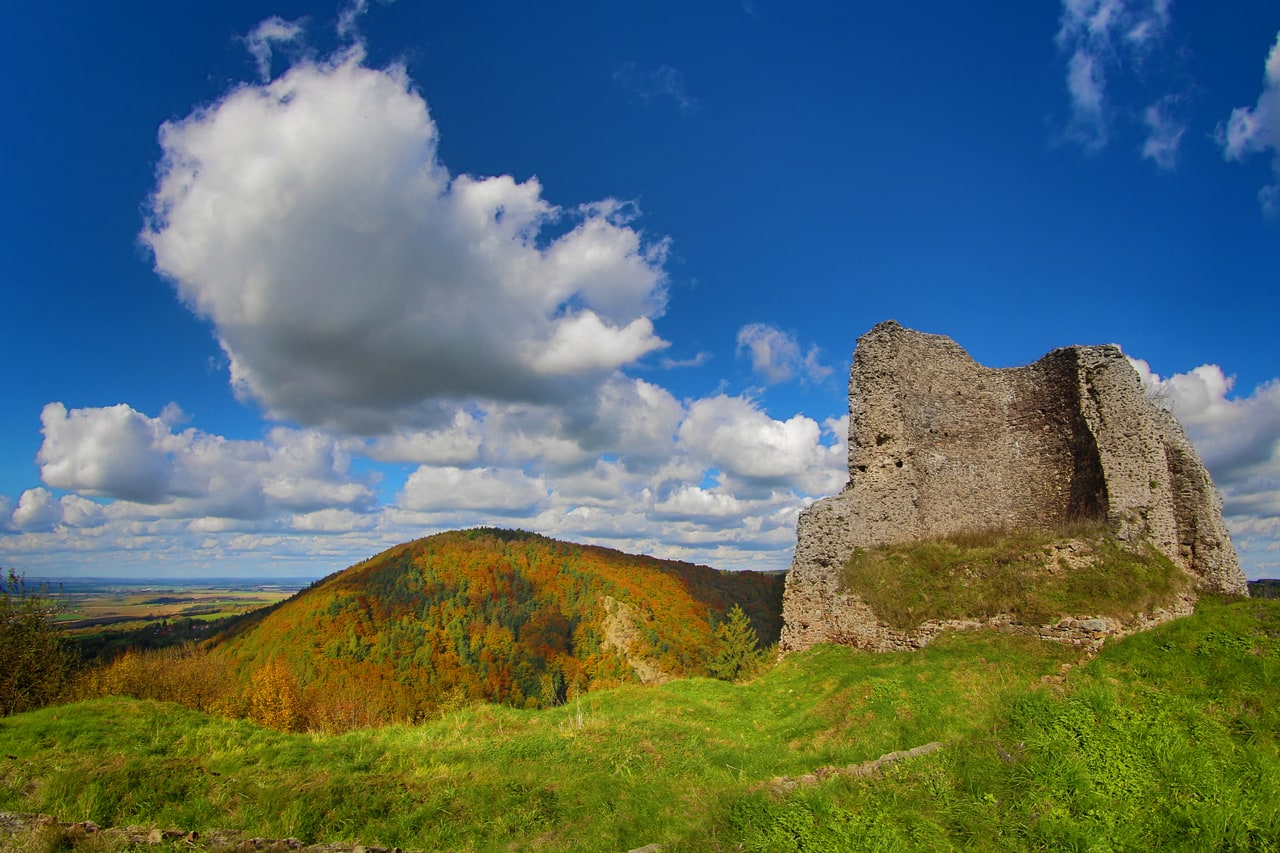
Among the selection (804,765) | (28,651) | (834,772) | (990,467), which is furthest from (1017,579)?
(28,651)

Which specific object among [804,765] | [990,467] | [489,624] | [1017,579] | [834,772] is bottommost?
[489,624]

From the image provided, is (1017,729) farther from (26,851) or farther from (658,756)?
(26,851)

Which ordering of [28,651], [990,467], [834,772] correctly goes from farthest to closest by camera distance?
[990,467] → [28,651] → [834,772]

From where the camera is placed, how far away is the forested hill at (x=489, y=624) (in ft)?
Answer: 228

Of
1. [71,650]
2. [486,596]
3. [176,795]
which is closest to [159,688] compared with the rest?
[71,650]

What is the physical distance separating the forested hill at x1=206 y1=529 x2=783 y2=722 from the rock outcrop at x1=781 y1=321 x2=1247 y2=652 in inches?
1646

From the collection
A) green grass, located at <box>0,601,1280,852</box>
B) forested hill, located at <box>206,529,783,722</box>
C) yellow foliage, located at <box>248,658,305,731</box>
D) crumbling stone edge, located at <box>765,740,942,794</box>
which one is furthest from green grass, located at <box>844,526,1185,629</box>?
forested hill, located at <box>206,529,783,722</box>

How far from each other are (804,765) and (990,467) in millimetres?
12774

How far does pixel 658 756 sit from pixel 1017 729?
5.70 meters

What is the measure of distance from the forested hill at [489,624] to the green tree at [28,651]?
4215 centimetres

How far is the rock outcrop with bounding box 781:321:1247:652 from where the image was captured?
49.0ft

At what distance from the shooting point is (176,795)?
8.38m

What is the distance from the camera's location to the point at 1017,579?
13414 millimetres

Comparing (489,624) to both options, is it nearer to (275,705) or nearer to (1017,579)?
(275,705)
